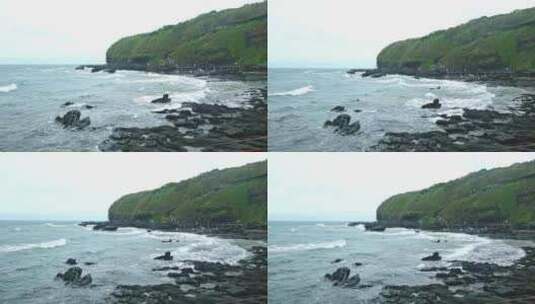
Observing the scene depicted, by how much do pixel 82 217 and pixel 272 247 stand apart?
139cm

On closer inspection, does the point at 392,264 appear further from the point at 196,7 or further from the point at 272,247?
the point at 196,7

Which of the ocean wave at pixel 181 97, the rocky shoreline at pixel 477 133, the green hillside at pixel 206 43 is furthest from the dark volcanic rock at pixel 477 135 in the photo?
the ocean wave at pixel 181 97

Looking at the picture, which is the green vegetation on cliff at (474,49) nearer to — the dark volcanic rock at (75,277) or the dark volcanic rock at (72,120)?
the dark volcanic rock at (72,120)

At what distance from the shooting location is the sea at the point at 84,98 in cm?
454

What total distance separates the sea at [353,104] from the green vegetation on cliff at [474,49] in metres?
0.15

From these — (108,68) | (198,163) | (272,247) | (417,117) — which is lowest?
(272,247)

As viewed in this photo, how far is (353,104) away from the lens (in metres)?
4.65

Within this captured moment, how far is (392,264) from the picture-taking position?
4.63 metres

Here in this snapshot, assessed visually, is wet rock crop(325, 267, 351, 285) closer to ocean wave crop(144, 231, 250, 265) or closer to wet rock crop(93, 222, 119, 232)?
ocean wave crop(144, 231, 250, 265)

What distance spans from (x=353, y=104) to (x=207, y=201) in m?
1.27

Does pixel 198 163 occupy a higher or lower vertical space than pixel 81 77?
lower

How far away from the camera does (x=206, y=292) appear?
182 inches

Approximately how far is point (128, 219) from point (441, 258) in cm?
228


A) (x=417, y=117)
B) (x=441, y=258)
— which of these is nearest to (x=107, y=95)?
(x=417, y=117)
